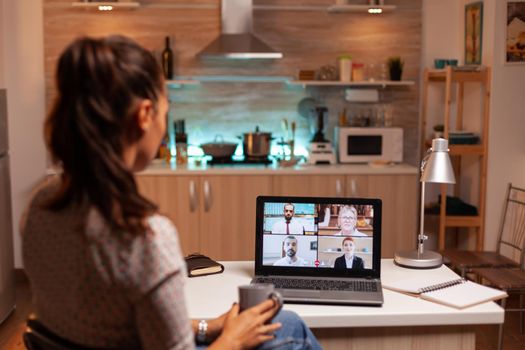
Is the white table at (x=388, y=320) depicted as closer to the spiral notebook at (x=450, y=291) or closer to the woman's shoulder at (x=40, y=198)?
the spiral notebook at (x=450, y=291)

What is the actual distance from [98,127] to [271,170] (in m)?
3.72

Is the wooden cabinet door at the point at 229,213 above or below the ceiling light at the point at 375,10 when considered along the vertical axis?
below

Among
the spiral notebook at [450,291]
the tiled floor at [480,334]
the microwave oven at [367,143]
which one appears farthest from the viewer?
the microwave oven at [367,143]

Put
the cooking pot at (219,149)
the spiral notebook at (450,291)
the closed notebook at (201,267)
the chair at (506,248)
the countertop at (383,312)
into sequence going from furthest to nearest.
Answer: the cooking pot at (219,149), the chair at (506,248), the closed notebook at (201,267), the spiral notebook at (450,291), the countertop at (383,312)

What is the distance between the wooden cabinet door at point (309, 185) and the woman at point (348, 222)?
252cm

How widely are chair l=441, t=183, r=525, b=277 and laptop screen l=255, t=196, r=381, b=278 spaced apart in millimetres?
1887

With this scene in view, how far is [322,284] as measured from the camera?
8.15 feet

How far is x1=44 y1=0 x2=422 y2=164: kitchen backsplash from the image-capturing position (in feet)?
17.8

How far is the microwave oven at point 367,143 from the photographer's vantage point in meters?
5.37

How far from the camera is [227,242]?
16.9ft

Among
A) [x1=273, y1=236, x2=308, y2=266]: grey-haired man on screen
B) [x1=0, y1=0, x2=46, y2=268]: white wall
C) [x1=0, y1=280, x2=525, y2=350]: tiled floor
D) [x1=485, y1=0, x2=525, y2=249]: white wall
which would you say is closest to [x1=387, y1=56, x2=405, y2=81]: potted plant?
[x1=485, y1=0, x2=525, y2=249]: white wall

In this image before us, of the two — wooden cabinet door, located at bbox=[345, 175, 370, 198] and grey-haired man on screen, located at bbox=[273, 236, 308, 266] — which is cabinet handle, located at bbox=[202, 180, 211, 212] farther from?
grey-haired man on screen, located at bbox=[273, 236, 308, 266]

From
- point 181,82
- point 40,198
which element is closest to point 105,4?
point 181,82

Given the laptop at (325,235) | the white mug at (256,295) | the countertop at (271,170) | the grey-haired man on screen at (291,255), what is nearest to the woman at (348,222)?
the laptop at (325,235)
